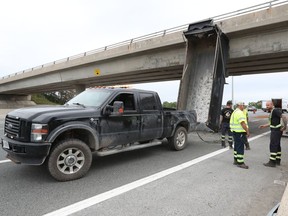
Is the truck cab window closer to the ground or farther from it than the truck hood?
farther from it

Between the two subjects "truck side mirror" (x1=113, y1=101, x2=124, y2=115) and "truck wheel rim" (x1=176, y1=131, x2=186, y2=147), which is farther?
"truck wheel rim" (x1=176, y1=131, x2=186, y2=147)

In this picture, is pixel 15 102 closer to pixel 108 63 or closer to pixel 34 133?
pixel 108 63

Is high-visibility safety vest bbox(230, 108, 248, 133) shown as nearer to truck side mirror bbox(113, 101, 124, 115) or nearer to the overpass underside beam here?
truck side mirror bbox(113, 101, 124, 115)

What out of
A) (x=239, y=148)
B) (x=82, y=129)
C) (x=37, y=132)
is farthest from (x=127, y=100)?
(x=239, y=148)

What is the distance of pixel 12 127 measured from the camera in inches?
173

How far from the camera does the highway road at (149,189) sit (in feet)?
10.7

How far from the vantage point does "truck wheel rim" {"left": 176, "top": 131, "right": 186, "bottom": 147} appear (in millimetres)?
7304

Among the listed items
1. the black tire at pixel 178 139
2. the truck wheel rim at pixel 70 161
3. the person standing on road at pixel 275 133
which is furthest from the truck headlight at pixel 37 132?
the person standing on road at pixel 275 133

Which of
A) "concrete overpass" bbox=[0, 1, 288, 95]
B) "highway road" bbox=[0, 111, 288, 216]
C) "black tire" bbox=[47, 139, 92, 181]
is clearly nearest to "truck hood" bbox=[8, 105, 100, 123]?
"black tire" bbox=[47, 139, 92, 181]

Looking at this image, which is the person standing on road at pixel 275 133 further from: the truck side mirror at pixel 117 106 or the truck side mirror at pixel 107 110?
the truck side mirror at pixel 107 110

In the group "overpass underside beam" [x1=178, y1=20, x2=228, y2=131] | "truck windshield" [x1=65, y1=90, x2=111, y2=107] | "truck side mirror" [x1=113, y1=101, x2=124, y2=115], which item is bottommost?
"truck side mirror" [x1=113, y1=101, x2=124, y2=115]

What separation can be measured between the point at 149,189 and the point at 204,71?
10392mm

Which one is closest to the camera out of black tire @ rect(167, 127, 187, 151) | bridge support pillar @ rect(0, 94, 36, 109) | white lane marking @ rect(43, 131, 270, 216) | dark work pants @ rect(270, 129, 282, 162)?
white lane marking @ rect(43, 131, 270, 216)

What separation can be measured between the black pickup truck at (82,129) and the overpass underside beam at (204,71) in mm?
5829
